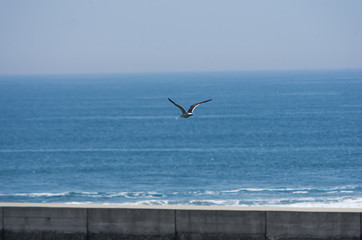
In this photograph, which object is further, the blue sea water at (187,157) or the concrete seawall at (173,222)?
the blue sea water at (187,157)

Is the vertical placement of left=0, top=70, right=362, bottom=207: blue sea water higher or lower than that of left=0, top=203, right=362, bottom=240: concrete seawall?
lower

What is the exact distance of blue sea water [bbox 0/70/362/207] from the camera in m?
38.9

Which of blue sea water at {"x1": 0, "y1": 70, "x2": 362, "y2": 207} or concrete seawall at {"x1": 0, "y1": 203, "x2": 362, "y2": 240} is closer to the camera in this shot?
concrete seawall at {"x1": 0, "y1": 203, "x2": 362, "y2": 240}

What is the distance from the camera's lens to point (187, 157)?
55.8 m

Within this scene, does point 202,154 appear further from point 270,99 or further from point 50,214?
point 270,99

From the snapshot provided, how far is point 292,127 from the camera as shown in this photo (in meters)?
77.9

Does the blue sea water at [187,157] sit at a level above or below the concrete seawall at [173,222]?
below

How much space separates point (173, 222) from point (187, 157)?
127ft

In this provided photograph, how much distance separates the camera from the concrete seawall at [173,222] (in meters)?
16.6

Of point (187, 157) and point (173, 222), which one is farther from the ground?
point (173, 222)

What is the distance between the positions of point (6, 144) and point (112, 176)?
84.0ft

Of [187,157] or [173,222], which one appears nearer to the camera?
[173,222]

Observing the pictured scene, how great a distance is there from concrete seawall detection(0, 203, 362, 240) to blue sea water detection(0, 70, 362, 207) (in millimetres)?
17819

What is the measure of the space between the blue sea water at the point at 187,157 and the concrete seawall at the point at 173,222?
702 inches
